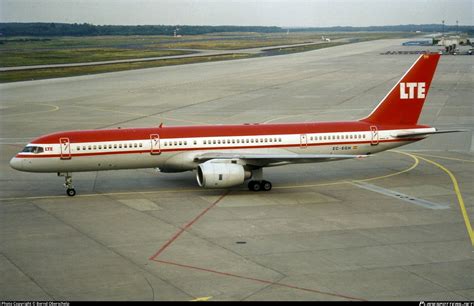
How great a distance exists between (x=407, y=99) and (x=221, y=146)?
12.2 metres

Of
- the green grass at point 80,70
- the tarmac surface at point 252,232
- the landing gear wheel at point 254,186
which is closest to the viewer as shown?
the tarmac surface at point 252,232

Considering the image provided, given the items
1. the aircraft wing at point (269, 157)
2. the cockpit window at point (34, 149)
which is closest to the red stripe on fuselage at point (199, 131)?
the cockpit window at point (34, 149)

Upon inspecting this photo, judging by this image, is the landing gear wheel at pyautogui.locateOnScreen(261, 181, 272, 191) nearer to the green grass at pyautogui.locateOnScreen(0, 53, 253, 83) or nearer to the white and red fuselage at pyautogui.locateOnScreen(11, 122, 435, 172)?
the white and red fuselage at pyautogui.locateOnScreen(11, 122, 435, 172)

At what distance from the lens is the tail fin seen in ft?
130

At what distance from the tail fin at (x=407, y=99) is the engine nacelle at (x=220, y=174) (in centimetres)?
1006

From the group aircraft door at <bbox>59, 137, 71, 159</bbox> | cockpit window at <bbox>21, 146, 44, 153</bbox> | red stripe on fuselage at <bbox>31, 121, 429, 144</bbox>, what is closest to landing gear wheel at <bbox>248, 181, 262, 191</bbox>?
red stripe on fuselage at <bbox>31, 121, 429, 144</bbox>

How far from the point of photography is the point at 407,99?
131 feet

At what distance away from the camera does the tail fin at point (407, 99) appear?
1555 inches

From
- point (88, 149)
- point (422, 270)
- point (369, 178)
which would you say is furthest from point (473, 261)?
point (88, 149)

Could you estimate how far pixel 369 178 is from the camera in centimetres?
3928

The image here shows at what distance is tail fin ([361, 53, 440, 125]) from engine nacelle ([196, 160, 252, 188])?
10.1 metres

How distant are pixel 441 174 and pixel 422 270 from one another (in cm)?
1798

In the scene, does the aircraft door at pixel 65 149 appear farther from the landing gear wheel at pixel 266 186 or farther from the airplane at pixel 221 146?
the landing gear wheel at pixel 266 186

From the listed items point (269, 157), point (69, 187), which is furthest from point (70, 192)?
point (269, 157)
